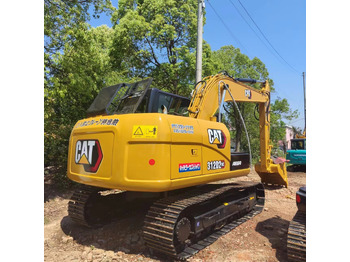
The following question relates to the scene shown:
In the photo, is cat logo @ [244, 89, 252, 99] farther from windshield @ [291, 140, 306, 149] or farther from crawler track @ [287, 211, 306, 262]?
windshield @ [291, 140, 306, 149]

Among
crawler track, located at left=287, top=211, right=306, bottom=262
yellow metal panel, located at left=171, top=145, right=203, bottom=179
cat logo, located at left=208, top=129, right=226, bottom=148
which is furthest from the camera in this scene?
cat logo, located at left=208, top=129, right=226, bottom=148

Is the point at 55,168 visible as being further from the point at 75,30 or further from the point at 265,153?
the point at 265,153

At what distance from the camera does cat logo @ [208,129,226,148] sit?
14.0ft

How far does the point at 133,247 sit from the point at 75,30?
20.3ft

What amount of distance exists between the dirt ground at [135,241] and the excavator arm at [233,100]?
6.06ft

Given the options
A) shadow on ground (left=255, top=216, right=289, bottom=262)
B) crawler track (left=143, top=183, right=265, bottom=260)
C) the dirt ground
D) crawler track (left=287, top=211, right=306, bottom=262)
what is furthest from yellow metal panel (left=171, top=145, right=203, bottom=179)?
shadow on ground (left=255, top=216, right=289, bottom=262)

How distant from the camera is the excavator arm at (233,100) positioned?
479 cm

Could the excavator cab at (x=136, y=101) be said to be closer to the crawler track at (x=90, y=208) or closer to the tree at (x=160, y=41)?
the crawler track at (x=90, y=208)

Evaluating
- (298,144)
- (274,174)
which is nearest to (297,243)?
(274,174)

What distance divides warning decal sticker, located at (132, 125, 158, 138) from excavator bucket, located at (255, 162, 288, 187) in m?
4.96

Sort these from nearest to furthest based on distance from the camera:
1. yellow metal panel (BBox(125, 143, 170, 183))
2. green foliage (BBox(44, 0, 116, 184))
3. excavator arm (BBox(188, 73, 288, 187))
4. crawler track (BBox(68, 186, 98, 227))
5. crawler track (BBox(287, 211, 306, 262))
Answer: crawler track (BBox(287, 211, 306, 262)), yellow metal panel (BBox(125, 143, 170, 183)), crawler track (BBox(68, 186, 98, 227)), excavator arm (BBox(188, 73, 288, 187)), green foliage (BBox(44, 0, 116, 184))

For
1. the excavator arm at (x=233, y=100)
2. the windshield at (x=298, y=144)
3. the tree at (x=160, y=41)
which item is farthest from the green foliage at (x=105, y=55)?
the windshield at (x=298, y=144)

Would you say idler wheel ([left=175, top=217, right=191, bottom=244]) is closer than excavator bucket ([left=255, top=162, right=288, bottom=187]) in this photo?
Yes

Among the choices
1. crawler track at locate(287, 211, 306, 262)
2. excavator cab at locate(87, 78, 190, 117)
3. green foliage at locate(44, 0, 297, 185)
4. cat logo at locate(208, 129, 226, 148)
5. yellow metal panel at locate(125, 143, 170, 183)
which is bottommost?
crawler track at locate(287, 211, 306, 262)
